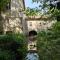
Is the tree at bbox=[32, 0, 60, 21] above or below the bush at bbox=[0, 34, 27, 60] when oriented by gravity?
above

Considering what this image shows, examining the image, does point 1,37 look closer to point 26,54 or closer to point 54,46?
point 26,54

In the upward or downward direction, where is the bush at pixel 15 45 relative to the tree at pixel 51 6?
downward

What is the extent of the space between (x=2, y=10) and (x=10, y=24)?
1.81 meters

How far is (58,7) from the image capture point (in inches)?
906

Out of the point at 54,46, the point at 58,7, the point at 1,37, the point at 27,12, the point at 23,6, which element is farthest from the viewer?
the point at 23,6

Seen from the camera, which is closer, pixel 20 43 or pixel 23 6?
pixel 20 43

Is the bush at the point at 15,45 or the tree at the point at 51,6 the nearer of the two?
the bush at the point at 15,45

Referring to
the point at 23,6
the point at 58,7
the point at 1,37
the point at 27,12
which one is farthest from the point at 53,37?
the point at 23,6

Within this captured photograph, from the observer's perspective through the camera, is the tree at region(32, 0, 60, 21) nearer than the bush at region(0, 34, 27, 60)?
No

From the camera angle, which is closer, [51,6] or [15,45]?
[15,45]

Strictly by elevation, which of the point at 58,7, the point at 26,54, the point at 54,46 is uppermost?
the point at 58,7

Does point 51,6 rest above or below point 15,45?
above

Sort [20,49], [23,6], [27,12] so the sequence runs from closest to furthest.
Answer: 1. [20,49]
2. [27,12]
3. [23,6]

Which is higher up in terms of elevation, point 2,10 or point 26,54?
point 2,10
